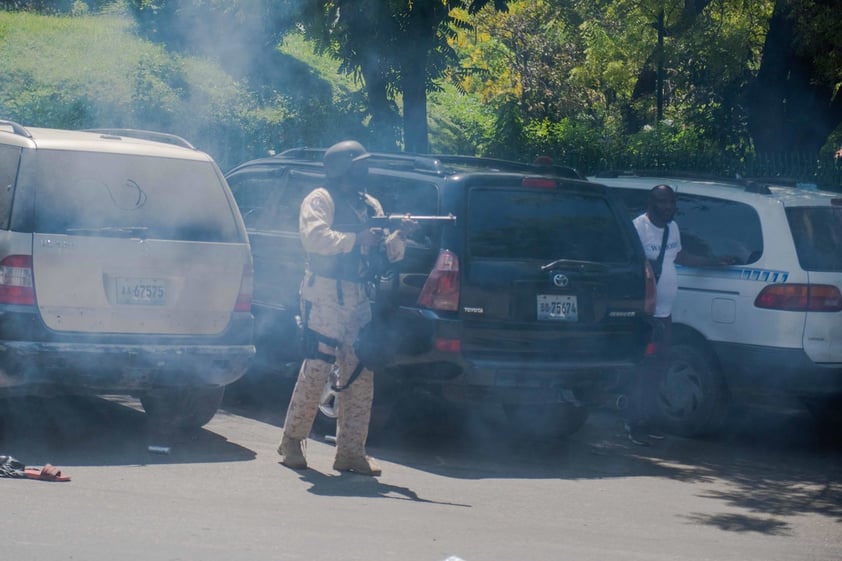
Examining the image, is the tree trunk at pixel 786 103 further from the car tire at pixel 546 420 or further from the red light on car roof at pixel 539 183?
the red light on car roof at pixel 539 183

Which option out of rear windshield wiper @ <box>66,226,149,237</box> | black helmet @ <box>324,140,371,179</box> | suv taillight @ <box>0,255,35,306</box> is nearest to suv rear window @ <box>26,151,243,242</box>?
rear windshield wiper @ <box>66,226,149,237</box>

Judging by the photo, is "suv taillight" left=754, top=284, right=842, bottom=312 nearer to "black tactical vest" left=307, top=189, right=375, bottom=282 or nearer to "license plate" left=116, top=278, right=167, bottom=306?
"black tactical vest" left=307, top=189, right=375, bottom=282

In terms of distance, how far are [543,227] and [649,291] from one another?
899mm

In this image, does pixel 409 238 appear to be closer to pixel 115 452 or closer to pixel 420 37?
pixel 115 452

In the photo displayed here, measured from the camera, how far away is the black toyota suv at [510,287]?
7.34 metres

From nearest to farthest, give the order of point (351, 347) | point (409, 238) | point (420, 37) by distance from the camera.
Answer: point (351, 347) < point (409, 238) < point (420, 37)

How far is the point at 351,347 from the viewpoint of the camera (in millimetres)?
7059

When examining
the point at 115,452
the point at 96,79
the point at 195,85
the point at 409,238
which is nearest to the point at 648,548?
the point at 409,238

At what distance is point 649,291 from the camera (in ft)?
26.4

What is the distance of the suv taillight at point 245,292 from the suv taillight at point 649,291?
8.57 ft

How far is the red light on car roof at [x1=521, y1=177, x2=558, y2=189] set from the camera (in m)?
7.76

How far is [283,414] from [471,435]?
4.81 ft

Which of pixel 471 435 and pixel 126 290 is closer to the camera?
pixel 126 290

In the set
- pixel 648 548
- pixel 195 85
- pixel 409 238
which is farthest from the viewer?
pixel 195 85
